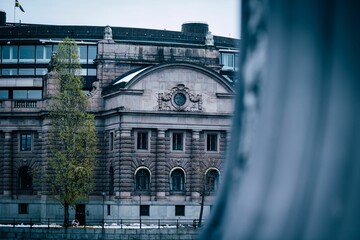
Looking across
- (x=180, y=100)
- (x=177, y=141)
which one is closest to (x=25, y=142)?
(x=177, y=141)

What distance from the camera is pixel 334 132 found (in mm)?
3449

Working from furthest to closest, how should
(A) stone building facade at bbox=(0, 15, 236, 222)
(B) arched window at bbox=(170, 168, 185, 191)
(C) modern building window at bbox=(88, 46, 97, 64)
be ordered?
(C) modern building window at bbox=(88, 46, 97, 64) → (B) arched window at bbox=(170, 168, 185, 191) → (A) stone building facade at bbox=(0, 15, 236, 222)

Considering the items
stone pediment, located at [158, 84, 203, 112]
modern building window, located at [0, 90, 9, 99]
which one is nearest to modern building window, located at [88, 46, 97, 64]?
modern building window, located at [0, 90, 9, 99]

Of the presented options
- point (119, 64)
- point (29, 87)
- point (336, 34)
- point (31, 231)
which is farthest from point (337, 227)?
point (29, 87)

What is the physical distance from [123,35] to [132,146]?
15.7m

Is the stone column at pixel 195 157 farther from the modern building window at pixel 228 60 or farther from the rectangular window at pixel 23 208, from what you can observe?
the modern building window at pixel 228 60

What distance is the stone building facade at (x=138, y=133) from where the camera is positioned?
6469 centimetres

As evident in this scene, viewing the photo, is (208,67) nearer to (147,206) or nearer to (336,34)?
(147,206)

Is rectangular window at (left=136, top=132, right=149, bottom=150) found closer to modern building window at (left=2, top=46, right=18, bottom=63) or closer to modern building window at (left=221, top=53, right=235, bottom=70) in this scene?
modern building window at (left=221, top=53, right=235, bottom=70)

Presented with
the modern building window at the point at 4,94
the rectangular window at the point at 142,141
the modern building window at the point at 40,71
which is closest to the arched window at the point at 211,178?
the rectangular window at the point at 142,141

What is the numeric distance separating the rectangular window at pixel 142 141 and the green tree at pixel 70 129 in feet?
10.2

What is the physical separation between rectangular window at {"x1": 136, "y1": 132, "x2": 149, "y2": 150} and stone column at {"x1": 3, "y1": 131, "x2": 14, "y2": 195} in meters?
10.9

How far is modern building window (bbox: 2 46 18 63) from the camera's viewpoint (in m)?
76.8

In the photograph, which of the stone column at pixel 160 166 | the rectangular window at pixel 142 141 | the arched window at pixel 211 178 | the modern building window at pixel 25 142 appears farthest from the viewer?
the modern building window at pixel 25 142
